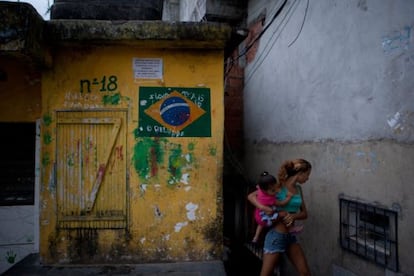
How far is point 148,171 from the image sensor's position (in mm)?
4141

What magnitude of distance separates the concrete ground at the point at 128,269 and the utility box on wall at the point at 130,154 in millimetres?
97

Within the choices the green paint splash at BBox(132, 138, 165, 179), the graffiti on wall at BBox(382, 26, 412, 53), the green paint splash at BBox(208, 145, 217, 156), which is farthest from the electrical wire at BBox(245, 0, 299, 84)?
the green paint splash at BBox(132, 138, 165, 179)

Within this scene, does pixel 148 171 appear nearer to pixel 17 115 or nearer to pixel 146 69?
pixel 146 69

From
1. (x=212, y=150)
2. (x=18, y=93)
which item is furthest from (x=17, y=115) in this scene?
(x=212, y=150)

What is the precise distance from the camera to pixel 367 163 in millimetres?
3475

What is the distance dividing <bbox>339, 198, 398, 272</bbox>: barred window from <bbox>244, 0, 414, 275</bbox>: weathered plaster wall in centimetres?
8

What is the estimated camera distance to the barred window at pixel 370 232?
3.21m

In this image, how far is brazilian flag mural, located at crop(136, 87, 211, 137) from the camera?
413cm

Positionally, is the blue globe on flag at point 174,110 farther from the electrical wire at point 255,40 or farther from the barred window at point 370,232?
the electrical wire at point 255,40

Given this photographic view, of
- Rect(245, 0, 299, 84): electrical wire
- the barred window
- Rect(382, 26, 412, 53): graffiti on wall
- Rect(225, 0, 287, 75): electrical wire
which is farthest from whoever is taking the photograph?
Rect(225, 0, 287, 75): electrical wire

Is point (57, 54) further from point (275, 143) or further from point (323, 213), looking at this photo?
point (323, 213)

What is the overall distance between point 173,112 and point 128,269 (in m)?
1.86

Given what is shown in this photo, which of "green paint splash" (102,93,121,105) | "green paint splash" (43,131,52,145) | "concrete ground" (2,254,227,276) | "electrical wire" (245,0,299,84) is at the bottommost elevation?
"concrete ground" (2,254,227,276)

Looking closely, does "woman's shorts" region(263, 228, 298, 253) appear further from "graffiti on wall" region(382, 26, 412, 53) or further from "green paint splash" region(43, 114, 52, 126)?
"green paint splash" region(43, 114, 52, 126)
